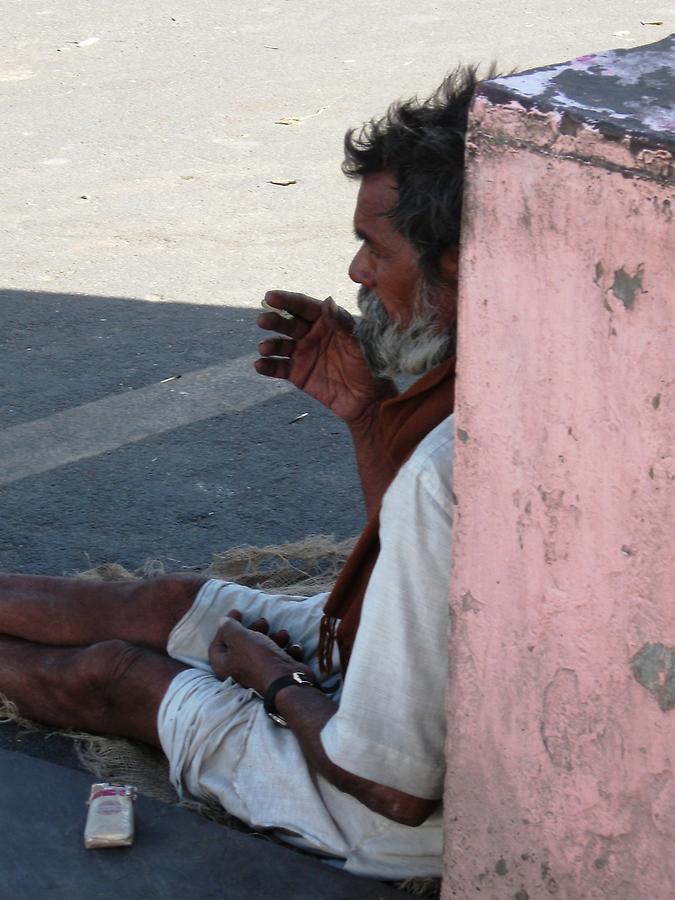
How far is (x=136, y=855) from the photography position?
2316 millimetres

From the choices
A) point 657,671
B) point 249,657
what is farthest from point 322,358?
point 657,671

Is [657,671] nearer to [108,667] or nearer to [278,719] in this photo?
[278,719]

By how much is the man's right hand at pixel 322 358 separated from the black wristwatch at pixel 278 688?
581mm

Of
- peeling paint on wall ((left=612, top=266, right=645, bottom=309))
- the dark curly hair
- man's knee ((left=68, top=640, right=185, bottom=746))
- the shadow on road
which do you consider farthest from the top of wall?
the shadow on road

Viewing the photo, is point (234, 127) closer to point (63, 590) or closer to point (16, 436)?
point (16, 436)

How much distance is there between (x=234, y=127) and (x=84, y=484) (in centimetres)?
351

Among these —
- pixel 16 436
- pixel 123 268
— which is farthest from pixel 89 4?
pixel 16 436

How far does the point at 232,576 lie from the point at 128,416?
0.97m

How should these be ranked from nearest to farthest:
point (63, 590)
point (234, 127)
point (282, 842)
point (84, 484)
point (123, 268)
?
point (282, 842), point (63, 590), point (84, 484), point (123, 268), point (234, 127)

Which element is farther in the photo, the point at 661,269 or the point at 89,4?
the point at 89,4

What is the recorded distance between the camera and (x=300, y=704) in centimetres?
229

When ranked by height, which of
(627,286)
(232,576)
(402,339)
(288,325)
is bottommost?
(232,576)

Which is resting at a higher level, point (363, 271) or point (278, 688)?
point (363, 271)

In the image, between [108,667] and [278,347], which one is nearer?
[108,667]
